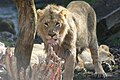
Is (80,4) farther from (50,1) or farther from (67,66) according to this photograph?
(50,1)

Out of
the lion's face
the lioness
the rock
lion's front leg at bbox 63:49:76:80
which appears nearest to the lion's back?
the lioness

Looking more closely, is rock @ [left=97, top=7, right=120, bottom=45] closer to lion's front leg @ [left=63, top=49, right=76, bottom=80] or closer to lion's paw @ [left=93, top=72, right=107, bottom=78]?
lion's paw @ [left=93, top=72, right=107, bottom=78]

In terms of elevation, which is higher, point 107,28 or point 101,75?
point 107,28

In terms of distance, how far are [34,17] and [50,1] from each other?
37.3 feet

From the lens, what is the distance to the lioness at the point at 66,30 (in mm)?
6391

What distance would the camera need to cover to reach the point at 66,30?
21.9ft

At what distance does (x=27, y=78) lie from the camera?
16.0 feet

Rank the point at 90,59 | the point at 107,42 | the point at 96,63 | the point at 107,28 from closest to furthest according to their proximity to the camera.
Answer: the point at 96,63 < the point at 90,59 < the point at 107,42 < the point at 107,28

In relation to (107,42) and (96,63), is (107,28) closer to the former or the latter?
(107,42)

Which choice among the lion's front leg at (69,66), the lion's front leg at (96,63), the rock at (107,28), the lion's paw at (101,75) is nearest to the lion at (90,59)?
the lion's front leg at (96,63)

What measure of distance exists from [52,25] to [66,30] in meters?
0.37

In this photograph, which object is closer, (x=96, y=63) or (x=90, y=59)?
(x=96, y=63)

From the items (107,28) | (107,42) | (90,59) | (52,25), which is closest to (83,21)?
(90,59)

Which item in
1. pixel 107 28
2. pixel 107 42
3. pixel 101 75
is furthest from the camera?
pixel 107 28
